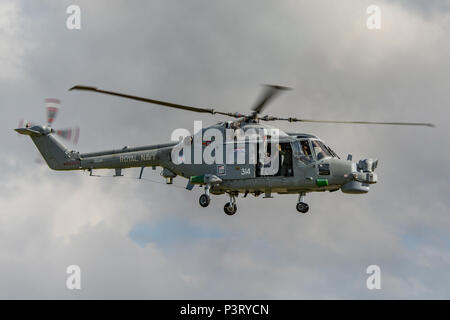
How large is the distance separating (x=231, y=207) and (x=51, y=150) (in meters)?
12.3

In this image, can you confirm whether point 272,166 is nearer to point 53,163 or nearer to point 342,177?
point 342,177

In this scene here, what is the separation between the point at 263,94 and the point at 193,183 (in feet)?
22.3

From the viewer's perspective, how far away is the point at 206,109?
34.1 meters

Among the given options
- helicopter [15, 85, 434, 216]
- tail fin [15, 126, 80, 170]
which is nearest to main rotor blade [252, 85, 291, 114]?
helicopter [15, 85, 434, 216]

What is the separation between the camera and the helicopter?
Result: 33.2 meters

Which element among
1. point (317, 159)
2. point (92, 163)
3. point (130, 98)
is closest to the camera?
point (130, 98)

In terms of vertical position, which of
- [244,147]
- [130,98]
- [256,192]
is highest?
[130,98]

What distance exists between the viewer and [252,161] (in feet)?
114

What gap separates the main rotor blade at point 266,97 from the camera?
3038cm

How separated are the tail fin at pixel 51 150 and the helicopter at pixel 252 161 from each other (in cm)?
394

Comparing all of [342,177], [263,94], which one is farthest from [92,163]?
[342,177]

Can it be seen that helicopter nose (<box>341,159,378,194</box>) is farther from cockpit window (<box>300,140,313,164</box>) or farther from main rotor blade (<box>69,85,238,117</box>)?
main rotor blade (<box>69,85,238,117</box>)

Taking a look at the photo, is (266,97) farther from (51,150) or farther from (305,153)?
(51,150)

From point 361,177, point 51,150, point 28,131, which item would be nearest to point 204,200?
point 361,177
